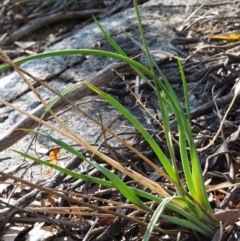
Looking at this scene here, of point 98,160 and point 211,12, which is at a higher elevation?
point 98,160

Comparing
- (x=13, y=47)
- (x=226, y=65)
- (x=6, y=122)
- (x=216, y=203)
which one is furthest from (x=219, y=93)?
(x=13, y=47)

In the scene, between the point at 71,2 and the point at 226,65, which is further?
the point at 71,2

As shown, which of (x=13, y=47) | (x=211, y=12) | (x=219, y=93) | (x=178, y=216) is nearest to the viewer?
(x=178, y=216)

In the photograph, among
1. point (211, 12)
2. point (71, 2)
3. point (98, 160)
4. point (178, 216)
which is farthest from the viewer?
point (71, 2)

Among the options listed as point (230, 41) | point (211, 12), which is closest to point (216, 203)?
point (230, 41)

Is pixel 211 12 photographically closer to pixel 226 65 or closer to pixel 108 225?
pixel 226 65

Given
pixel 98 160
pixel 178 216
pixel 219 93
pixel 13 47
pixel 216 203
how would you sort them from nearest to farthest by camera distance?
pixel 178 216 → pixel 216 203 → pixel 98 160 → pixel 219 93 → pixel 13 47

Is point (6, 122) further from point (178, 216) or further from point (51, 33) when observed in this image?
point (51, 33)

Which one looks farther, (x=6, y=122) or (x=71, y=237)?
(x=6, y=122)

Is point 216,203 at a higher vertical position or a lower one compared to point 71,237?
lower
